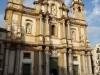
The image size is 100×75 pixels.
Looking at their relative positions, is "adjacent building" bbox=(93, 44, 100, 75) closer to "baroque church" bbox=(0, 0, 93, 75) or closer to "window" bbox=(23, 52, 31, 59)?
"baroque church" bbox=(0, 0, 93, 75)

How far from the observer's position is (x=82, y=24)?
2989cm

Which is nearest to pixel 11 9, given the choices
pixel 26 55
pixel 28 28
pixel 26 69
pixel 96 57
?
pixel 28 28

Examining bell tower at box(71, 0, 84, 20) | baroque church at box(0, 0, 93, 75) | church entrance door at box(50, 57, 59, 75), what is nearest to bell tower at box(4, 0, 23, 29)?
baroque church at box(0, 0, 93, 75)

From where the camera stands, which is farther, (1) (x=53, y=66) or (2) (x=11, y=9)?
(1) (x=53, y=66)

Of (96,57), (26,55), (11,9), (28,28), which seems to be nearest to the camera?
(26,55)

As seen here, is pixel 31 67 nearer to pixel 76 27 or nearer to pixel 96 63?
pixel 76 27

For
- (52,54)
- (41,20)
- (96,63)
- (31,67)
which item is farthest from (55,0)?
(96,63)

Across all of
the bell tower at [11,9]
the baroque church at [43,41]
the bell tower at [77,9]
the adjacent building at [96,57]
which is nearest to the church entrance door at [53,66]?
the baroque church at [43,41]

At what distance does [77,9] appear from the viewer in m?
31.0

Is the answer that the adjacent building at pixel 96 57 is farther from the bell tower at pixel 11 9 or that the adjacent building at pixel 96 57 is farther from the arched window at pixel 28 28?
the bell tower at pixel 11 9

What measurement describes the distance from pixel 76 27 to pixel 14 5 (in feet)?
36.5

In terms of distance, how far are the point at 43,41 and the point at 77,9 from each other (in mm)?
10250

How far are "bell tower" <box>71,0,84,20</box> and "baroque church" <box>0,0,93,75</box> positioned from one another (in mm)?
742

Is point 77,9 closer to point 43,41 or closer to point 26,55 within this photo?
point 43,41
